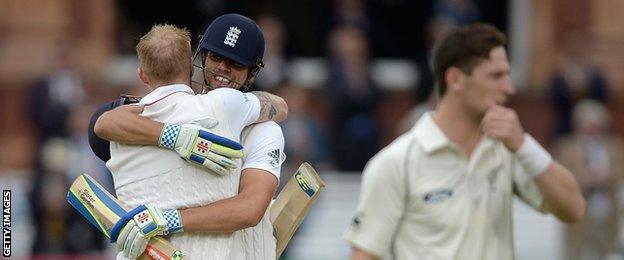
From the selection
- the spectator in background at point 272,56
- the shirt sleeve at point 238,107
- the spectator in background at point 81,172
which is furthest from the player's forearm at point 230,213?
the spectator in background at point 272,56

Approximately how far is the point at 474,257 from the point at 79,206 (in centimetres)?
156

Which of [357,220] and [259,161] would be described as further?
[357,220]

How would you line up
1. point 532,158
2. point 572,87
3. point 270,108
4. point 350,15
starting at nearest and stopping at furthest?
point 270,108 < point 532,158 < point 572,87 < point 350,15

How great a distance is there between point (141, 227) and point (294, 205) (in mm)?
762

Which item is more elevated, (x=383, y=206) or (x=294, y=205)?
(x=294, y=205)

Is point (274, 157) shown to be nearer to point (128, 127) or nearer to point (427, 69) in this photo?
point (128, 127)

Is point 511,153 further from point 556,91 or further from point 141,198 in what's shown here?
point 556,91

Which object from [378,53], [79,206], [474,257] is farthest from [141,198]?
[378,53]

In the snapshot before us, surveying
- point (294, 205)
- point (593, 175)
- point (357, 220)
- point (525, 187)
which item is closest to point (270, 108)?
point (294, 205)

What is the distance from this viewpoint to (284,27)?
65.0 ft

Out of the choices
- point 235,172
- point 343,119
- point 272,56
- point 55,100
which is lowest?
point 343,119

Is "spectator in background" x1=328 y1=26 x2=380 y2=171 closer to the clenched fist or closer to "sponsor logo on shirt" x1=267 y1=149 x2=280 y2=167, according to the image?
the clenched fist

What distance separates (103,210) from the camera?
607 centimetres

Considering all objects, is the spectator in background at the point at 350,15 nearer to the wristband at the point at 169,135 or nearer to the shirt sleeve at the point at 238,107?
the shirt sleeve at the point at 238,107
